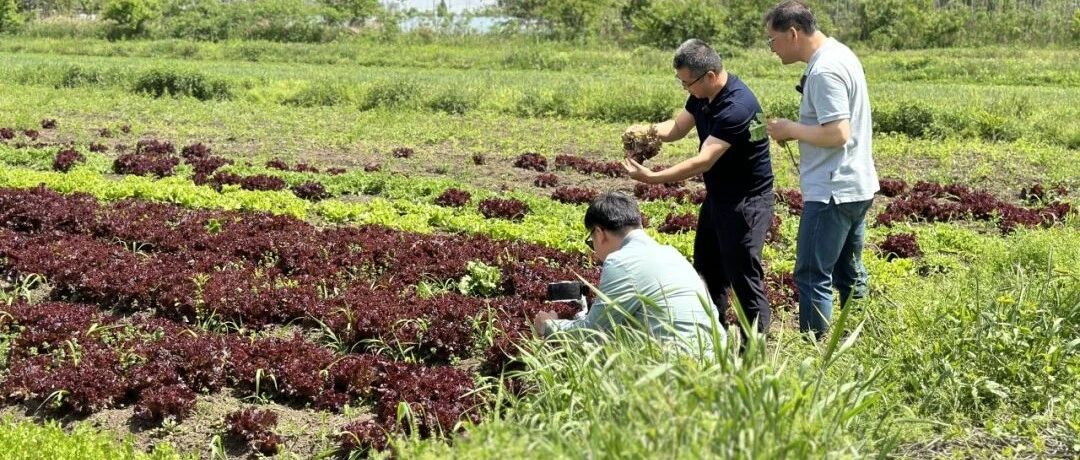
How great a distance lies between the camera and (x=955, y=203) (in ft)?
40.2

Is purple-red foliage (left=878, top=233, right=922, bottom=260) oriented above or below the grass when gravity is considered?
below

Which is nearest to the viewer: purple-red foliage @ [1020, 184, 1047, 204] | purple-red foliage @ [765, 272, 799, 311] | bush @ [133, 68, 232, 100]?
purple-red foliage @ [765, 272, 799, 311]

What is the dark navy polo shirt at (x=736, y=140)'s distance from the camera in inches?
240

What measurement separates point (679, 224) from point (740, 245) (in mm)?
4363

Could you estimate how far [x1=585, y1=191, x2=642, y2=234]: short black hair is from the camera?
527 cm

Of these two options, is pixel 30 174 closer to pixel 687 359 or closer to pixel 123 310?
pixel 123 310

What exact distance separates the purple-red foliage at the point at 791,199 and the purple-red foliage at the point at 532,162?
3.73 m

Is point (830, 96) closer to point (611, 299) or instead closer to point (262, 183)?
point (611, 299)

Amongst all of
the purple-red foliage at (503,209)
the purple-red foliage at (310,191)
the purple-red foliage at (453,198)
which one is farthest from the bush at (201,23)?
the purple-red foliage at (503,209)

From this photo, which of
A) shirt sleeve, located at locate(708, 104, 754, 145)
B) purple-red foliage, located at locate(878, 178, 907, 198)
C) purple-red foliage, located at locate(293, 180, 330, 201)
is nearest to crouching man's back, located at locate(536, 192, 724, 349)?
shirt sleeve, located at locate(708, 104, 754, 145)

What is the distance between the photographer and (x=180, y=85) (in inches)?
1011

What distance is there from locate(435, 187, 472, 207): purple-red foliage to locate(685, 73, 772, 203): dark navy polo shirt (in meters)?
5.64

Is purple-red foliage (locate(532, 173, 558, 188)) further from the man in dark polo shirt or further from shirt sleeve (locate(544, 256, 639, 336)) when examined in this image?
shirt sleeve (locate(544, 256, 639, 336))

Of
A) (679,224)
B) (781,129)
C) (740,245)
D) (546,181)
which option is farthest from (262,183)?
(781,129)
